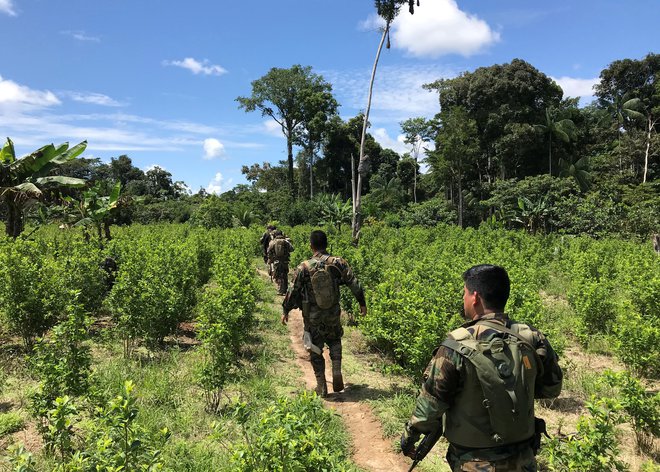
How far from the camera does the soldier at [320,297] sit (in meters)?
5.14

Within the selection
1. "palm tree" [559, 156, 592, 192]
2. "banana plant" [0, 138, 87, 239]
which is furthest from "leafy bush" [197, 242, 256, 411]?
"palm tree" [559, 156, 592, 192]

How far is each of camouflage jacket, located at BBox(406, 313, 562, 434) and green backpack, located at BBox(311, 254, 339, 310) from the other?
2716mm

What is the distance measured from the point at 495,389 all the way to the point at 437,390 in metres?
0.31

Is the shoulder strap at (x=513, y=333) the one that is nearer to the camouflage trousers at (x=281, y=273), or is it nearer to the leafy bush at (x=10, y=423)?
the leafy bush at (x=10, y=423)

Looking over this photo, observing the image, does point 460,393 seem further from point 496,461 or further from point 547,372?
point 547,372

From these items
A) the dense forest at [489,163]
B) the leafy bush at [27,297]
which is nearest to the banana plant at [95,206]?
the dense forest at [489,163]

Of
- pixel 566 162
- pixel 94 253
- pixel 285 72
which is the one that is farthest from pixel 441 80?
pixel 94 253

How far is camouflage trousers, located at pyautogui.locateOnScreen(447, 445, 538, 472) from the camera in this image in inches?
89.0

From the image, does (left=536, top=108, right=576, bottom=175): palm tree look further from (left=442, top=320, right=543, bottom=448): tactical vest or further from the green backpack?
(left=442, top=320, right=543, bottom=448): tactical vest

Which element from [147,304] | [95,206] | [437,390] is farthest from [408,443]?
[95,206]

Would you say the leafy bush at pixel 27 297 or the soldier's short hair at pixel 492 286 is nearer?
the soldier's short hair at pixel 492 286

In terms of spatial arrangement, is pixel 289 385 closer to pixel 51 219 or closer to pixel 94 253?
pixel 94 253

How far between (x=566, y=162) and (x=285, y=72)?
1104 inches

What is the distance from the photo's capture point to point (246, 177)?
67.4 m
